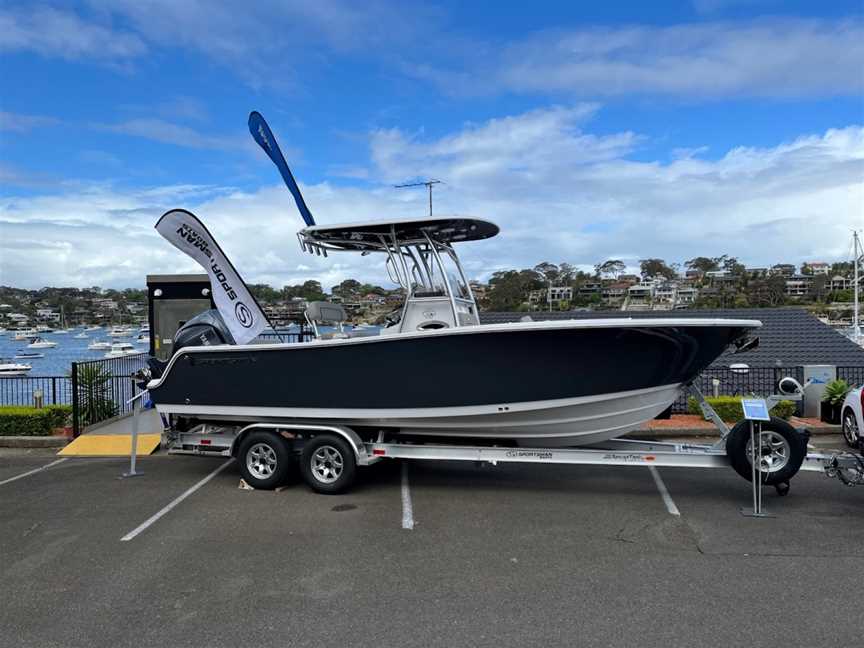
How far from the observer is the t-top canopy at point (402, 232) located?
7004 millimetres

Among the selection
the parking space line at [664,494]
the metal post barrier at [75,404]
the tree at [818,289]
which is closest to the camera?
the parking space line at [664,494]

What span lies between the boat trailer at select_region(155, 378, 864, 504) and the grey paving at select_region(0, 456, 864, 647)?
33 centimetres

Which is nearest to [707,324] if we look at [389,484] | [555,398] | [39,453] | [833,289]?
[555,398]

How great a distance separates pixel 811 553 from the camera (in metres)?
4.89

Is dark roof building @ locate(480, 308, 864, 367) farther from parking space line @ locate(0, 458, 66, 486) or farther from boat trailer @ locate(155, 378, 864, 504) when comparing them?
parking space line @ locate(0, 458, 66, 486)

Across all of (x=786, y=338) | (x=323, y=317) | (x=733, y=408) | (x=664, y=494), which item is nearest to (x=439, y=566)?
(x=664, y=494)

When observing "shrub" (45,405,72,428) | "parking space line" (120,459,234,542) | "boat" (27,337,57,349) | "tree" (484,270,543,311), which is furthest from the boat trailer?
A: "boat" (27,337,57,349)

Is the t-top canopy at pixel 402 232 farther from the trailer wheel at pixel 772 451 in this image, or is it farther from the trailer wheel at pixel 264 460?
the trailer wheel at pixel 772 451

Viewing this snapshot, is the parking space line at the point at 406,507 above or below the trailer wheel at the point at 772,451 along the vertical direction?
below

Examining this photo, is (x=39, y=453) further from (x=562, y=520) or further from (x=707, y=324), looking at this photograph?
(x=707, y=324)

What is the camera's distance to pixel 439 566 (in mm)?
4766

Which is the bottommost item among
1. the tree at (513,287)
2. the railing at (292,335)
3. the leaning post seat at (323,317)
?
the railing at (292,335)

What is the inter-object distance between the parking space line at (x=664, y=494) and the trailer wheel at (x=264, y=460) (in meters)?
3.87

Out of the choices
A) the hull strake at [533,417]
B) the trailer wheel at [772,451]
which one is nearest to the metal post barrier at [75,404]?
the hull strake at [533,417]
